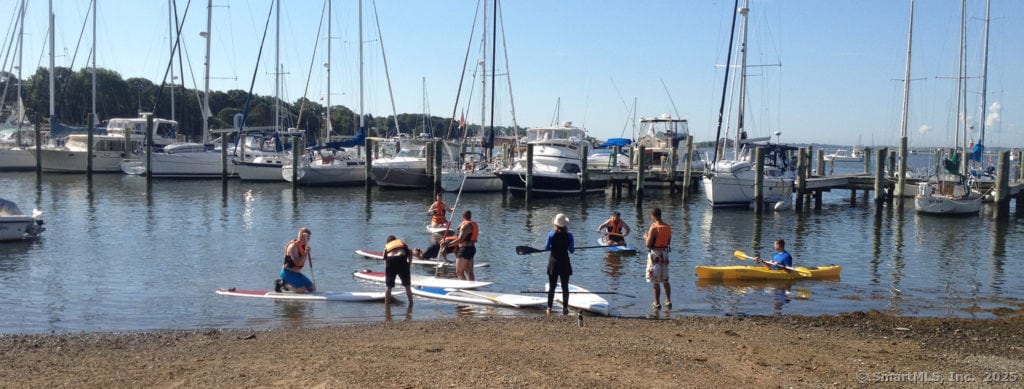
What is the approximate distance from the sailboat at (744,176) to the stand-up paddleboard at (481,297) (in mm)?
23263

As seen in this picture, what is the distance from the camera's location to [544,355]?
9445 mm

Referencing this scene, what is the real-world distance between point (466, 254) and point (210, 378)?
24.5ft

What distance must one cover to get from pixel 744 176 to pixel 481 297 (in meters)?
24.5

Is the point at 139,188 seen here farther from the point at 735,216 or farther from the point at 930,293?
the point at 930,293

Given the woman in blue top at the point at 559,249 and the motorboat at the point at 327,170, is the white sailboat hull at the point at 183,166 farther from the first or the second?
the woman in blue top at the point at 559,249

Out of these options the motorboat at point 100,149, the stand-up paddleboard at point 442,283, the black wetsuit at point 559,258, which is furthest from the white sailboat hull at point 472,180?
the black wetsuit at point 559,258

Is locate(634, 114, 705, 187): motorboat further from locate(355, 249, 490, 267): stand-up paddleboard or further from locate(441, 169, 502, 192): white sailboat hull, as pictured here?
locate(355, 249, 490, 267): stand-up paddleboard

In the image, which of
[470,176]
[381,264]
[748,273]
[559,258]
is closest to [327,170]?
[470,176]

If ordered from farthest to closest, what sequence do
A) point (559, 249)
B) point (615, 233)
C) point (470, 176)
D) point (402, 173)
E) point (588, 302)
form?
1. point (402, 173)
2. point (470, 176)
3. point (615, 233)
4. point (588, 302)
5. point (559, 249)

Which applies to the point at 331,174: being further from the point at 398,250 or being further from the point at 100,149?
the point at 398,250

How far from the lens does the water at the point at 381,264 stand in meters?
13.6

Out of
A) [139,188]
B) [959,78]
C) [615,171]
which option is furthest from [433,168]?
[959,78]

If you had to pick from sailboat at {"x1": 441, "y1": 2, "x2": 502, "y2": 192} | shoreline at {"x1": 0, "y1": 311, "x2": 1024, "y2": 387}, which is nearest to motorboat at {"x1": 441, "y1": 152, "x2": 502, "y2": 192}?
sailboat at {"x1": 441, "y1": 2, "x2": 502, "y2": 192}

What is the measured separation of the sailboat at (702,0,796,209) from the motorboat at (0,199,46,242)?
25.5 m
